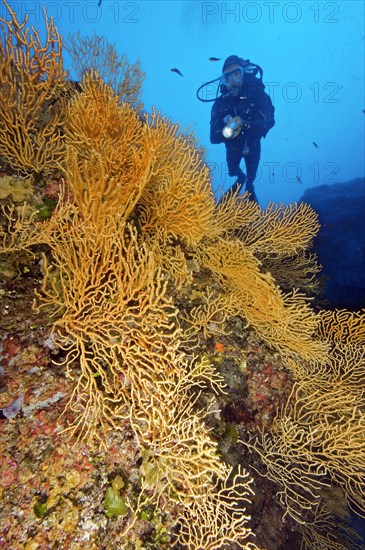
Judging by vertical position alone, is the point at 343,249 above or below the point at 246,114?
below

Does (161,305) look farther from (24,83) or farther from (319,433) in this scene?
(319,433)

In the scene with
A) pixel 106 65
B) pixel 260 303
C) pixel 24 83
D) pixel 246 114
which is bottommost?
pixel 260 303

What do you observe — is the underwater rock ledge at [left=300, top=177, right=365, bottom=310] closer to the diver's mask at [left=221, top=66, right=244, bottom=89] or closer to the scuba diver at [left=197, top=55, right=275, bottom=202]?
the scuba diver at [left=197, top=55, right=275, bottom=202]

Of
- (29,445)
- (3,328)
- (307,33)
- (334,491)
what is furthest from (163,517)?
(307,33)

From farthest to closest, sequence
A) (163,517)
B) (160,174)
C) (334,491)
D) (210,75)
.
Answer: (210,75), (334,491), (160,174), (163,517)

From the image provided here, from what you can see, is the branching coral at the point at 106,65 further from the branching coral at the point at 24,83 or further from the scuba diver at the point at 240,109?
the scuba diver at the point at 240,109

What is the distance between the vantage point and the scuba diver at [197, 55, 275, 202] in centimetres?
1054

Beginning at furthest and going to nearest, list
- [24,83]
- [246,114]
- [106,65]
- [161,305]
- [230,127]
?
[246,114] < [230,127] < [106,65] < [24,83] < [161,305]

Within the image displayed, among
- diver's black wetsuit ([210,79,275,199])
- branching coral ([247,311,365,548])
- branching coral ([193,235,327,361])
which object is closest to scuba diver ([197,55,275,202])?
diver's black wetsuit ([210,79,275,199])

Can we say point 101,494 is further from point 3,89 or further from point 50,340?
point 3,89

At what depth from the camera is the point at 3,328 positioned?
2.44 m

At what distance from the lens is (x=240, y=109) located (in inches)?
423

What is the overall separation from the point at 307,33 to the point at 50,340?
172 m

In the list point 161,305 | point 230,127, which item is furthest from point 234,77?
point 161,305
